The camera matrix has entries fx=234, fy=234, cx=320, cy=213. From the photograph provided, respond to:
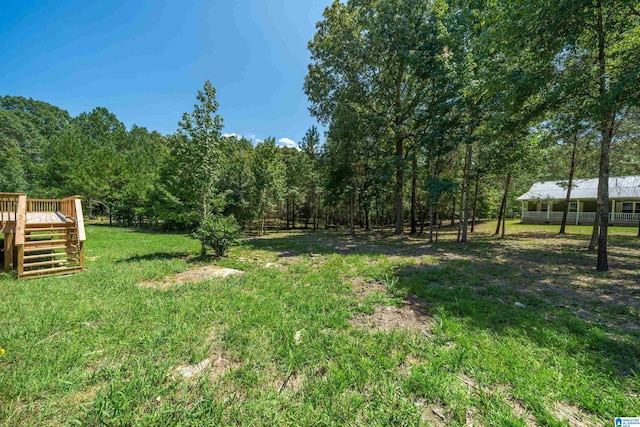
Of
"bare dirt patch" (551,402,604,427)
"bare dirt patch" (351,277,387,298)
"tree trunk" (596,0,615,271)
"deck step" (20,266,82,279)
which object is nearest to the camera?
"bare dirt patch" (551,402,604,427)

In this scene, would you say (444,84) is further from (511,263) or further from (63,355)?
(63,355)

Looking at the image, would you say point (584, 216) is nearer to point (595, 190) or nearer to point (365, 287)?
point (595, 190)

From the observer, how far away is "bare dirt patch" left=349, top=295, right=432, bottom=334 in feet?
10.9

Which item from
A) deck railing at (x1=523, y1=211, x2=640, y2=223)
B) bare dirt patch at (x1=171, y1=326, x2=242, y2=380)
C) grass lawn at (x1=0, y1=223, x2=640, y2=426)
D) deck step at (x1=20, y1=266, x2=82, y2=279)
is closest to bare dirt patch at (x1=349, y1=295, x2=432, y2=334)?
grass lawn at (x1=0, y1=223, x2=640, y2=426)

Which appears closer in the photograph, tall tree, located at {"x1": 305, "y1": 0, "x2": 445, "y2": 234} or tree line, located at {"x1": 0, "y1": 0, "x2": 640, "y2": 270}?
tree line, located at {"x1": 0, "y1": 0, "x2": 640, "y2": 270}

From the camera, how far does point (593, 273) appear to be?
19.7ft

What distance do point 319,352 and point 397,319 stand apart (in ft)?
4.89

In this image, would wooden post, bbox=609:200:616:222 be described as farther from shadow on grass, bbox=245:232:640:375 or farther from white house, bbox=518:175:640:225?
shadow on grass, bbox=245:232:640:375

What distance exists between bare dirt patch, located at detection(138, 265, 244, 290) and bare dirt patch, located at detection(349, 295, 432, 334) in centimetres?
374

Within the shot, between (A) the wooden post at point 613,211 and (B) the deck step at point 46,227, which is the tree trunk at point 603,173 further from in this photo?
(A) the wooden post at point 613,211

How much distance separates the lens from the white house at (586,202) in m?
19.2

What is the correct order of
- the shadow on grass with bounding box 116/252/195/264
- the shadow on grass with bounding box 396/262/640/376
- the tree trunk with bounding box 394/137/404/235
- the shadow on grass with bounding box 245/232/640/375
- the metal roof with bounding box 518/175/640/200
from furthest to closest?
1. the metal roof with bounding box 518/175/640/200
2. the tree trunk with bounding box 394/137/404/235
3. the shadow on grass with bounding box 116/252/195/264
4. the shadow on grass with bounding box 245/232/640/375
5. the shadow on grass with bounding box 396/262/640/376

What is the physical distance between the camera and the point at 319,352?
2.73 meters

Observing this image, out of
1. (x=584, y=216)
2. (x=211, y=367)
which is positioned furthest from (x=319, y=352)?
(x=584, y=216)
